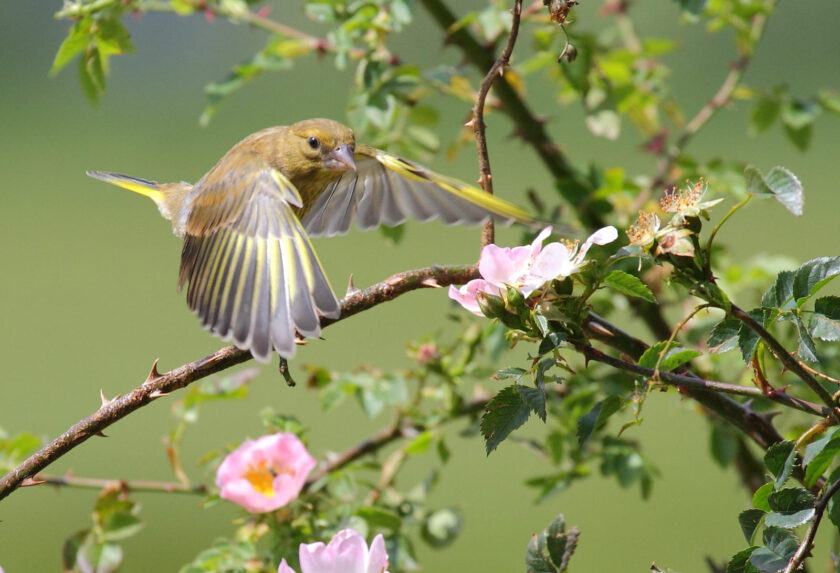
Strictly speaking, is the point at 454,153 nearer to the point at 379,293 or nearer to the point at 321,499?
the point at 321,499

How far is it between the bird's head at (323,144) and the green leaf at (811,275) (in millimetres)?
767

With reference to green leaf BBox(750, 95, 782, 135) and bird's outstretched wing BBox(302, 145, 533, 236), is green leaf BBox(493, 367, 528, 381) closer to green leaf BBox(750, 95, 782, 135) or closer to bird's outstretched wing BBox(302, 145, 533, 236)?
bird's outstretched wing BBox(302, 145, 533, 236)

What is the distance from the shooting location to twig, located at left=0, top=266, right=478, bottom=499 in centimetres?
81

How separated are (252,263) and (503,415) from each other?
0.46 metres

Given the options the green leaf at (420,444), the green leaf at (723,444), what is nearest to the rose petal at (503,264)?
the green leaf at (420,444)

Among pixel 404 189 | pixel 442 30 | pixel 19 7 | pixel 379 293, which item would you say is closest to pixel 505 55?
pixel 379 293

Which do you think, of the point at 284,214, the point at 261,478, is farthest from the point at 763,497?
the point at 284,214

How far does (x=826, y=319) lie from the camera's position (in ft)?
2.57

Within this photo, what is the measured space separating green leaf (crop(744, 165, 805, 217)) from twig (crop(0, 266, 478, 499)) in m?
0.22

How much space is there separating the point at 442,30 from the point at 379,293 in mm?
854

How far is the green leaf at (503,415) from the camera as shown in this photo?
0.79 metres

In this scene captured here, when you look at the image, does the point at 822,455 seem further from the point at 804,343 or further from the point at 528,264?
the point at 528,264

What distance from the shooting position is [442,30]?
5.28 ft

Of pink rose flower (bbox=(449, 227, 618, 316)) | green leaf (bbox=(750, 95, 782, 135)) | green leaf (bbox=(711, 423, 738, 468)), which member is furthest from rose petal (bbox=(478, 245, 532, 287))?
green leaf (bbox=(750, 95, 782, 135))
